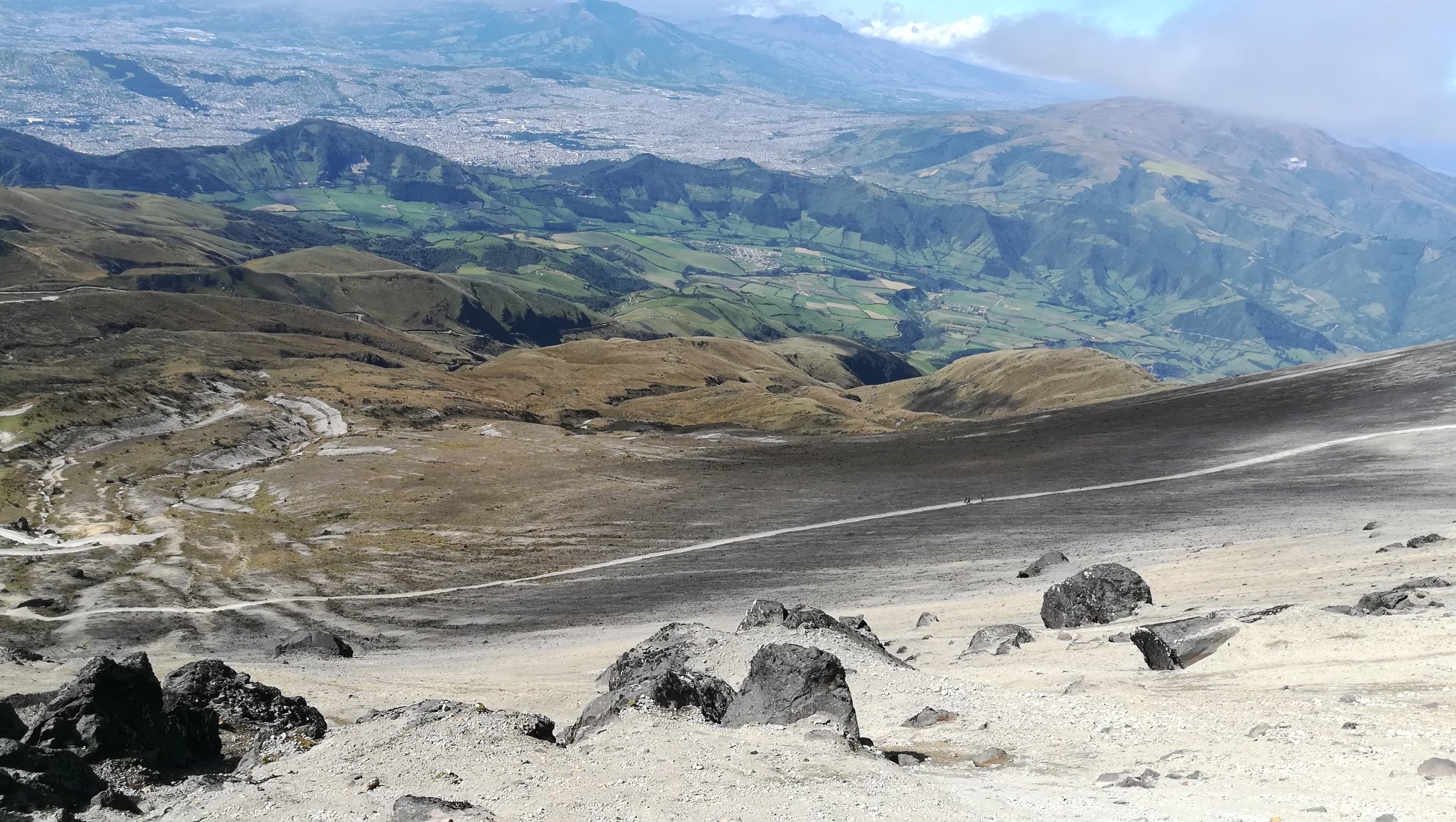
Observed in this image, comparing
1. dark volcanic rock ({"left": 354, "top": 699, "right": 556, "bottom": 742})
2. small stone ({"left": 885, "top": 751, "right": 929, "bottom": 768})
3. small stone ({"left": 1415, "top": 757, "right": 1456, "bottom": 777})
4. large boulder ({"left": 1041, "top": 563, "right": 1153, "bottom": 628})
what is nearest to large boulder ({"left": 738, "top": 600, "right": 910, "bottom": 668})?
large boulder ({"left": 1041, "top": 563, "right": 1153, "bottom": 628})

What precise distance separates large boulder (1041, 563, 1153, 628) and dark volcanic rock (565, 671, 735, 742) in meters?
15.3

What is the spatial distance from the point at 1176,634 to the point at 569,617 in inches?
1236

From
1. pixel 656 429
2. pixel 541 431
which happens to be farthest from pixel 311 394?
pixel 656 429

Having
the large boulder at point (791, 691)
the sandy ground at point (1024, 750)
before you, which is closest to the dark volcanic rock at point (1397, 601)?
the sandy ground at point (1024, 750)

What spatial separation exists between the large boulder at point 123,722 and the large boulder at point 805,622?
53.5 ft

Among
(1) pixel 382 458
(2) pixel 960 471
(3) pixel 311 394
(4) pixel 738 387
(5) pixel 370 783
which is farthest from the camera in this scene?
(4) pixel 738 387

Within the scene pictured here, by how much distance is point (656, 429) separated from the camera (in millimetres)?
133250

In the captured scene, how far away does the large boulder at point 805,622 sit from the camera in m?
29.8

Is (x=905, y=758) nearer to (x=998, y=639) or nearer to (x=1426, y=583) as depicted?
(x=998, y=639)

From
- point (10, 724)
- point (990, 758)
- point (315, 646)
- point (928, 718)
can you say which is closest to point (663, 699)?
point (928, 718)

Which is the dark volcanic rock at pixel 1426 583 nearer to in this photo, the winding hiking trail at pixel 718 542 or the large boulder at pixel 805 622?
the large boulder at pixel 805 622

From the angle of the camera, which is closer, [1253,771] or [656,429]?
[1253,771]

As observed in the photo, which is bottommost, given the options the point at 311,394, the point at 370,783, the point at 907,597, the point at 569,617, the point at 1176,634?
the point at 311,394

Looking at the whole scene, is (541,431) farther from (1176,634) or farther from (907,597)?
(1176,634)
